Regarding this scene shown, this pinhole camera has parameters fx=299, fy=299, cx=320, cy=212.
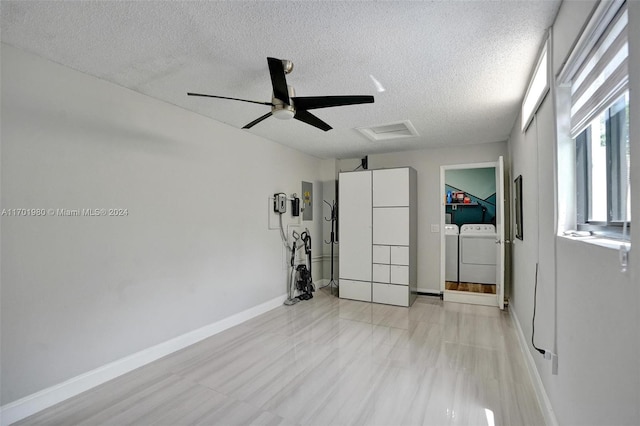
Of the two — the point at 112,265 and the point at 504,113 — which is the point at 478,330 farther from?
the point at 112,265

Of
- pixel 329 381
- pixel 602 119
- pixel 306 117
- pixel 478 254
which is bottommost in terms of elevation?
pixel 329 381

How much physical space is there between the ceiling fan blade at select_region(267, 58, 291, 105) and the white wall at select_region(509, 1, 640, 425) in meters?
1.57

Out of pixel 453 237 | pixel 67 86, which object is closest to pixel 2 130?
pixel 67 86

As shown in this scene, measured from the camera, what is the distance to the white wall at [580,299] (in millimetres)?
918

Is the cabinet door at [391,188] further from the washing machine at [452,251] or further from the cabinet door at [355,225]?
the washing machine at [452,251]

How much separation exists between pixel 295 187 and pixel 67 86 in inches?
131

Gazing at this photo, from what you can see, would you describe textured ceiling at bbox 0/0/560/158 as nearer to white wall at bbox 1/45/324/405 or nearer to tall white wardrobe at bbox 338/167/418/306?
white wall at bbox 1/45/324/405

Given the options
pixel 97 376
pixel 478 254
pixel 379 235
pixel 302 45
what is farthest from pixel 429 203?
pixel 97 376

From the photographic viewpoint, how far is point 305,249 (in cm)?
539

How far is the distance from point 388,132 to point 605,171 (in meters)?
3.44

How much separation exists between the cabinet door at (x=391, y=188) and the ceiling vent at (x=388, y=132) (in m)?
0.55

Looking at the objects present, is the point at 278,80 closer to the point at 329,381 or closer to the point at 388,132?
the point at 329,381

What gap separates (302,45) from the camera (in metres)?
2.10

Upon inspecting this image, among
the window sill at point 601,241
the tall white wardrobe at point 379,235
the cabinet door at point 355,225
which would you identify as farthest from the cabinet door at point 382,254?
the window sill at point 601,241
